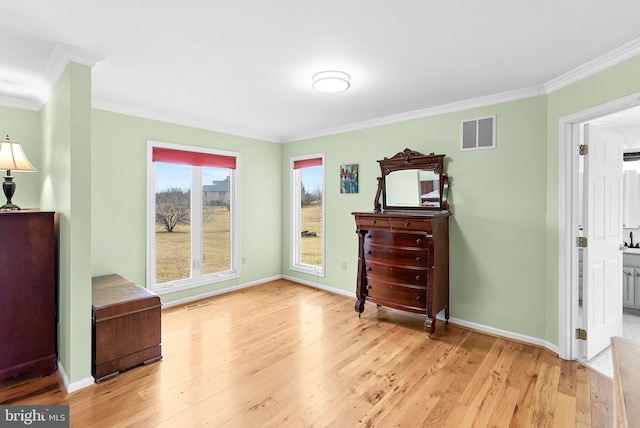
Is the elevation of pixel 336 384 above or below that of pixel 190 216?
below

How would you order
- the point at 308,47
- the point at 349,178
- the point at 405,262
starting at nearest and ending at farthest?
the point at 308,47 < the point at 405,262 < the point at 349,178

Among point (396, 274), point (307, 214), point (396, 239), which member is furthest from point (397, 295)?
point (307, 214)

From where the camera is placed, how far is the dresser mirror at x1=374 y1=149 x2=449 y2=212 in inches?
140

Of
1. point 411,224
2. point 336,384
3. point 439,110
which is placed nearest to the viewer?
point 336,384

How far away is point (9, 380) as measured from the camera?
2398mm

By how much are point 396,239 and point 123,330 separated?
2687mm

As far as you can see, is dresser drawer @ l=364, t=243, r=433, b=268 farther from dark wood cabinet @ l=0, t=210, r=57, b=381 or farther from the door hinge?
dark wood cabinet @ l=0, t=210, r=57, b=381

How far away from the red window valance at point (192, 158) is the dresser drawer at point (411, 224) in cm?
259

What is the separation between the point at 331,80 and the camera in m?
2.63

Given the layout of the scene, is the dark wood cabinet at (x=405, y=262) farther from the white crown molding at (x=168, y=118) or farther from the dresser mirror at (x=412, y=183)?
the white crown molding at (x=168, y=118)

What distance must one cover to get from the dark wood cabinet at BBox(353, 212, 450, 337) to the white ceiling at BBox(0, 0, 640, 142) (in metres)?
1.33

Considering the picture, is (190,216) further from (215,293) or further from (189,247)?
(215,293)

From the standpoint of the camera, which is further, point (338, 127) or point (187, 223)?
point (338, 127)

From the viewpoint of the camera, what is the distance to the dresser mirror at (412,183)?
11.7 feet
